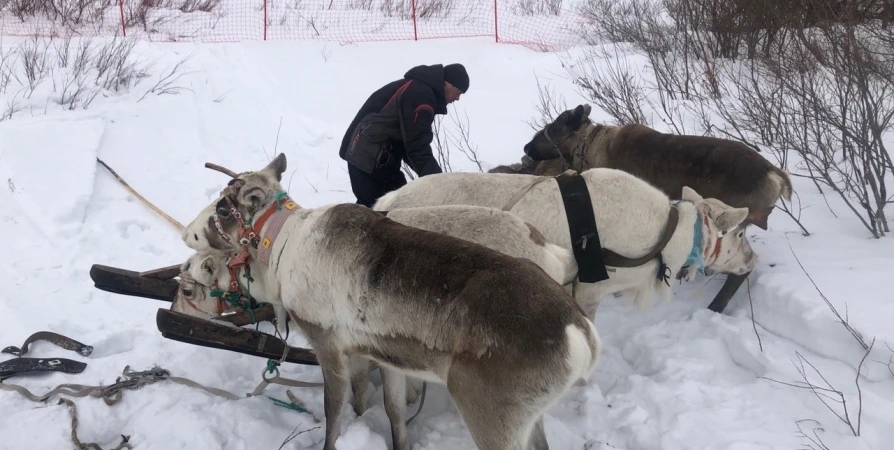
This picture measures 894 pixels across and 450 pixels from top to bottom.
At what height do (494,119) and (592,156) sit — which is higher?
(592,156)

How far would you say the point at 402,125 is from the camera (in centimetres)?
471

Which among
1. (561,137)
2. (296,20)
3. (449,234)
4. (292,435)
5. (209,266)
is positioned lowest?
(292,435)

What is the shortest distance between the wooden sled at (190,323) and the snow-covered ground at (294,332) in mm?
381

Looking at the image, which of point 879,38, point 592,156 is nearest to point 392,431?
point 592,156

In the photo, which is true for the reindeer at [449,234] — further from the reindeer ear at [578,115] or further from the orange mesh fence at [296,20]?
the orange mesh fence at [296,20]

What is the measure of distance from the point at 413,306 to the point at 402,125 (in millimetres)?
2338

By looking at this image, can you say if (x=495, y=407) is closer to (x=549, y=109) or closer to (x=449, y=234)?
(x=449, y=234)

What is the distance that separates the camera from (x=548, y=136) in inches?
242

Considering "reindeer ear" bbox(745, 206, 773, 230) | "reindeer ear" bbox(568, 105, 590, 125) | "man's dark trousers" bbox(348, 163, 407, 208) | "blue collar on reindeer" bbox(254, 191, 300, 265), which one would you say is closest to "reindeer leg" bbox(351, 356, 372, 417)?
"blue collar on reindeer" bbox(254, 191, 300, 265)

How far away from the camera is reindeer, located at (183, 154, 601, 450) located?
2.41 meters

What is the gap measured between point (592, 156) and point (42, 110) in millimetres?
7062

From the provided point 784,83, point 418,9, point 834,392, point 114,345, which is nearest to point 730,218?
point 834,392

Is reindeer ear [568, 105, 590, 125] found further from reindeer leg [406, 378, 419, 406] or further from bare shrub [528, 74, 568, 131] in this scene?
reindeer leg [406, 378, 419, 406]

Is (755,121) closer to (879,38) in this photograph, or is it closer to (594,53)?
(879,38)
